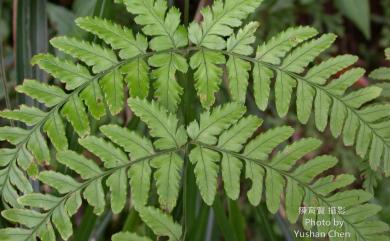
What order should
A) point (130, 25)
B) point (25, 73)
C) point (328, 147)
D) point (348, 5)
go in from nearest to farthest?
point (25, 73), point (348, 5), point (130, 25), point (328, 147)

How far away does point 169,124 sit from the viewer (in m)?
0.80

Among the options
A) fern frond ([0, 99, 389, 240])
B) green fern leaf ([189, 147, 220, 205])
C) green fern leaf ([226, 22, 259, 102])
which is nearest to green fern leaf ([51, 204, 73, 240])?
fern frond ([0, 99, 389, 240])

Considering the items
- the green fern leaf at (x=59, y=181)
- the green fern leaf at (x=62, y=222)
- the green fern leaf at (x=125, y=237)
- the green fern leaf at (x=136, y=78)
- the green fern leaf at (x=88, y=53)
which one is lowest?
the green fern leaf at (x=125, y=237)

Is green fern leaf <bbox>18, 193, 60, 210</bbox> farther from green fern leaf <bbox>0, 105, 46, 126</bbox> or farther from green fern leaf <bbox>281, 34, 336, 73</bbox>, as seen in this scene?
green fern leaf <bbox>281, 34, 336, 73</bbox>

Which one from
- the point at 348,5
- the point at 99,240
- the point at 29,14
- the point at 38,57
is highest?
the point at 348,5

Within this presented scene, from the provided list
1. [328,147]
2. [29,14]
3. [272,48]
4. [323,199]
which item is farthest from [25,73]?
[328,147]

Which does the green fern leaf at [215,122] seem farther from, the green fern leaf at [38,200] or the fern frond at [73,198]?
the green fern leaf at [38,200]

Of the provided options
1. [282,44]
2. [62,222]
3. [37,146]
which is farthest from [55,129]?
[282,44]

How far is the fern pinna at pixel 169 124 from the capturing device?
0.78 m

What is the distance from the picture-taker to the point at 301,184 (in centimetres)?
82

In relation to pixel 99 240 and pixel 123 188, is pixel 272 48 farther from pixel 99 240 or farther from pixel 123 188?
pixel 99 240

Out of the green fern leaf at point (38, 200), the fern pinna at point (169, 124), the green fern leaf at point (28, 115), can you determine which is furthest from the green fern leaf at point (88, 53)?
the green fern leaf at point (38, 200)

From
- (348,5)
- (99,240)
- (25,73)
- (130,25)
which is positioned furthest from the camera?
(130,25)

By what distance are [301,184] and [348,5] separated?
0.85 m
